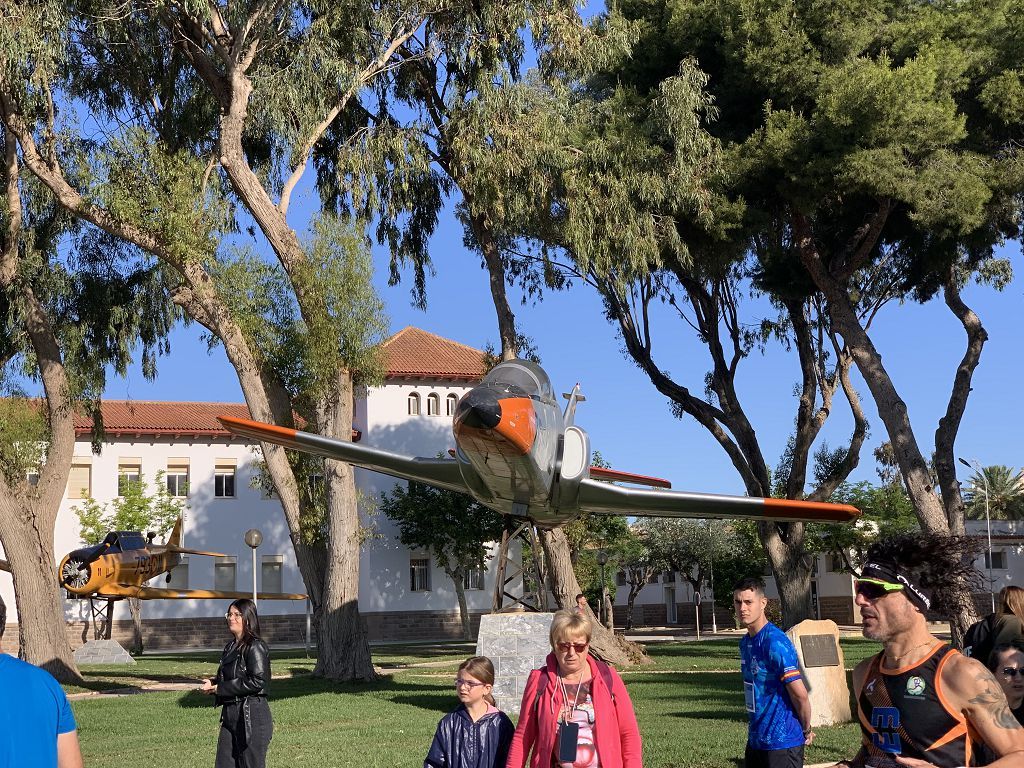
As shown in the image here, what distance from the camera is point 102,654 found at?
29.6 meters

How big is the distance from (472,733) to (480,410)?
24.7 ft

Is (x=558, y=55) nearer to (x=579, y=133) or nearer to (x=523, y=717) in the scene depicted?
(x=579, y=133)

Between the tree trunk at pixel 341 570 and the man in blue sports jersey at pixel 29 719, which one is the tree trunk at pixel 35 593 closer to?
the tree trunk at pixel 341 570

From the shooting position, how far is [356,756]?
11422 mm

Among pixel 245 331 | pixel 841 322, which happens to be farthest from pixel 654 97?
pixel 245 331

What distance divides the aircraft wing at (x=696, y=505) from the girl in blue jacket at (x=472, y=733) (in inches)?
384

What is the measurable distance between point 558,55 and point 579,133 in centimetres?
197

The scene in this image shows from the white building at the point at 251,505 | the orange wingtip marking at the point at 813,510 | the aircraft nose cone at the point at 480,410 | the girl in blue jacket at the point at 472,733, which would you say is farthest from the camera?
the white building at the point at 251,505

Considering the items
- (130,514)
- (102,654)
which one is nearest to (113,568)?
(102,654)

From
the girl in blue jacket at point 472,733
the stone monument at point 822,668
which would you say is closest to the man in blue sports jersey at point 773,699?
the girl in blue jacket at point 472,733

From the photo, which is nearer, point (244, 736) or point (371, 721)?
point (244, 736)

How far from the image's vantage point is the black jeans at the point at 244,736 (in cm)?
703

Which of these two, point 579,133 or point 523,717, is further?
point 579,133

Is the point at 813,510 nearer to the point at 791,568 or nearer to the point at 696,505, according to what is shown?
the point at 696,505
